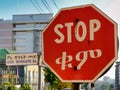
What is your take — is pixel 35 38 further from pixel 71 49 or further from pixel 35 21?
pixel 71 49

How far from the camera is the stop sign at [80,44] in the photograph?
9.16 ft

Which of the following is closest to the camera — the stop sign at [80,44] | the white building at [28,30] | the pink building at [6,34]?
the stop sign at [80,44]

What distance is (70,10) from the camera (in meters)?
3.02

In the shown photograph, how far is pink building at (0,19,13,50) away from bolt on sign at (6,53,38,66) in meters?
105

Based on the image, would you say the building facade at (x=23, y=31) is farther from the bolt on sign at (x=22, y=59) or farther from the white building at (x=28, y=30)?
the bolt on sign at (x=22, y=59)

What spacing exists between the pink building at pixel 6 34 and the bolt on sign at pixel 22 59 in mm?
104871

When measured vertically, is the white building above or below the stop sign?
above

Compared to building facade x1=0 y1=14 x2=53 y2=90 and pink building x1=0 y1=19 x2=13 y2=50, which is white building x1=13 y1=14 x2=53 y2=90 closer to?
building facade x1=0 y1=14 x2=53 y2=90

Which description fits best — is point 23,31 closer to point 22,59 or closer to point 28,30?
point 28,30

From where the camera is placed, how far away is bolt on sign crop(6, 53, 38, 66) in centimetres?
651

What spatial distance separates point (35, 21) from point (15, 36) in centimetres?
847

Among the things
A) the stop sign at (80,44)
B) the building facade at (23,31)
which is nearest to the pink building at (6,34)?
the building facade at (23,31)

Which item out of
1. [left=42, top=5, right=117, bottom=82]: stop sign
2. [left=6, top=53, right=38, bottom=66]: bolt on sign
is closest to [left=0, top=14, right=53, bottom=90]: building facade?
[left=6, top=53, right=38, bottom=66]: bolt on sign

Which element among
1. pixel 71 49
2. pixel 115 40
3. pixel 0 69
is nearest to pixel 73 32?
pixel 71 49
